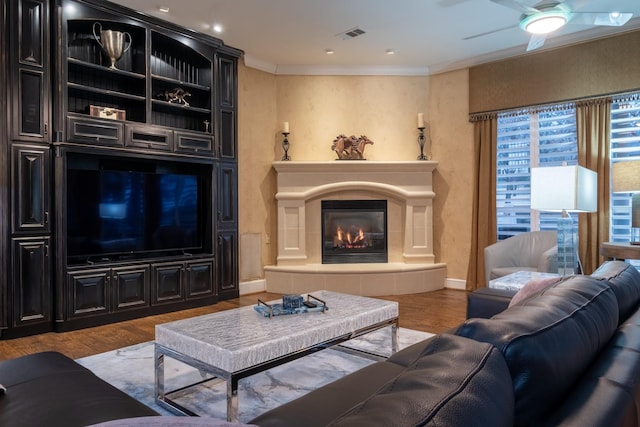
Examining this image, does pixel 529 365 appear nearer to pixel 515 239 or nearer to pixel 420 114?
pixel 515 239

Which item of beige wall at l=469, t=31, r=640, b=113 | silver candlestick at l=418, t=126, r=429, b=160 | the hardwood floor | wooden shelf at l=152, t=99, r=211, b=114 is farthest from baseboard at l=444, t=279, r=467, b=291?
wooden shelf at l=152, t=99, r=211, b=114

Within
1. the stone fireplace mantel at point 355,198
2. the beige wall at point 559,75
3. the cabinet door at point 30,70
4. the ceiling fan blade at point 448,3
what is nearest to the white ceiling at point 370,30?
the ceiling fan blade at point 448,3

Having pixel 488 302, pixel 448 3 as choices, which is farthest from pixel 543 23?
pixel 488 302

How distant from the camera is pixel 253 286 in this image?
5.77m

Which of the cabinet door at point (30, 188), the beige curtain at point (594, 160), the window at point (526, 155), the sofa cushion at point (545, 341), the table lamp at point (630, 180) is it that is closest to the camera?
the sofa cushion at point (545, 341)

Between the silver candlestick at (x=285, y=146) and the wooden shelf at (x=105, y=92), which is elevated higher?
the wooden shelf at (x=105, y=92)

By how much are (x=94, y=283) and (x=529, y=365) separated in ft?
13.6

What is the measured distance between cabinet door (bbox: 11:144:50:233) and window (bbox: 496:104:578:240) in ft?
16.5

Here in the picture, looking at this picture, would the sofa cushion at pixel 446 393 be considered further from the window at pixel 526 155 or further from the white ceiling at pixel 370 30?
the window at pixel 526 155

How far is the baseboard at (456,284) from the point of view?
5.94m

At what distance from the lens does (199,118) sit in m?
5.38

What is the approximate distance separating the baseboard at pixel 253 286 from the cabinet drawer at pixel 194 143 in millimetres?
1731

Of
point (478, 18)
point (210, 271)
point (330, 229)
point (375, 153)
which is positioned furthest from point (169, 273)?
point (478, 18)

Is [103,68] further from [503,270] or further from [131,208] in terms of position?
[503,270]
